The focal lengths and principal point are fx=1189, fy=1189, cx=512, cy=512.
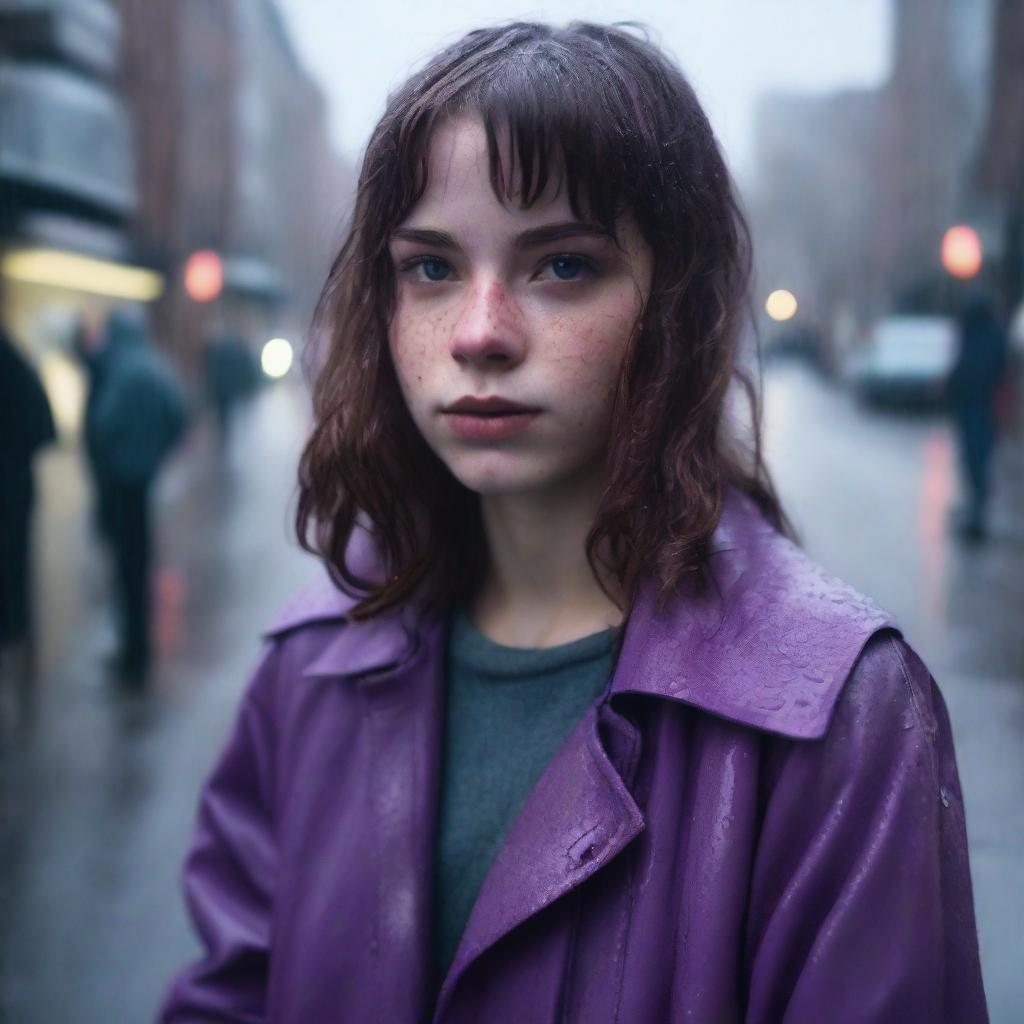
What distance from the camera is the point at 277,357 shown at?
2.24m

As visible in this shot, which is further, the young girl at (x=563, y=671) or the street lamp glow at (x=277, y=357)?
the street lamp glow at (x=277, y=357)

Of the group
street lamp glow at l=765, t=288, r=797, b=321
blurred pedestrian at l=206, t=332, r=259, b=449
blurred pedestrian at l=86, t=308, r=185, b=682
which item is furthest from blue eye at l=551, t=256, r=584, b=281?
blurred pedestrian at l=206, t=332, r=259, b=449

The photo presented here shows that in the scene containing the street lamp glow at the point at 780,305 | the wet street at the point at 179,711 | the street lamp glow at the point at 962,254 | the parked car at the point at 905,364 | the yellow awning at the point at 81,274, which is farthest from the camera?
the parked car at the point at 905,364

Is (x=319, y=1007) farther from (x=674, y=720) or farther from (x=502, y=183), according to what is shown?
(x=502, y=183)

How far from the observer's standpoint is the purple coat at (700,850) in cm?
124

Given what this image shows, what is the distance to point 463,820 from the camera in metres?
1.59

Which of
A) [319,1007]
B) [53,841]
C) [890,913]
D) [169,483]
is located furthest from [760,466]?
[169,483]

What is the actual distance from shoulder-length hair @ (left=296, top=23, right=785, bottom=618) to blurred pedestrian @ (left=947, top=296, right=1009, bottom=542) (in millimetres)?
9074

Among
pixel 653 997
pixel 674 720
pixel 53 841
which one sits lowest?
pixel 53 841

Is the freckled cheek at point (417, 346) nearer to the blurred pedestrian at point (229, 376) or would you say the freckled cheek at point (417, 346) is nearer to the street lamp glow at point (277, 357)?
the street lamp glow at point (277, 357)

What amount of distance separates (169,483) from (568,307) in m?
14.7

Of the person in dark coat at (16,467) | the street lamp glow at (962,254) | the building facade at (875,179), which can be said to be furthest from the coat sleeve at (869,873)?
the building facade at (875,179)

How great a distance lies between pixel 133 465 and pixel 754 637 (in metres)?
6.09

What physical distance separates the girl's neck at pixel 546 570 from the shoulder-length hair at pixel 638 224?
6 centimetres
